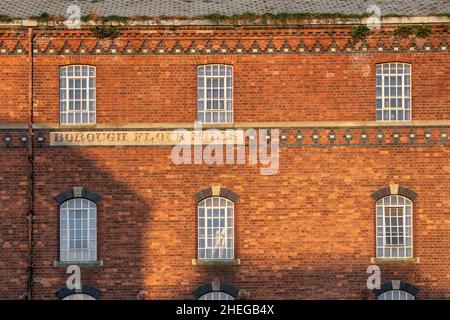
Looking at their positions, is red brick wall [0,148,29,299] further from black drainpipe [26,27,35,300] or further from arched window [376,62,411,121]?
arched window [376,62,411,121]

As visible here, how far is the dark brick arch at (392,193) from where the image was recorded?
35688 mm

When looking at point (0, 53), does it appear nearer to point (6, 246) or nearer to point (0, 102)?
point (0, 102)

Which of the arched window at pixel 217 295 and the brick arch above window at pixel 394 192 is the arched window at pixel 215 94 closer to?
the brick arch above window at pixel 394 192

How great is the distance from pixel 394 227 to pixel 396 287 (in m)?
1.96

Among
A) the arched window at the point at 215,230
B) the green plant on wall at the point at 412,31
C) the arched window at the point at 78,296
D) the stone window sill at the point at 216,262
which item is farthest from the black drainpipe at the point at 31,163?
the green plant on wall at the point at 412,31

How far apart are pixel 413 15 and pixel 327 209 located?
23.1ft

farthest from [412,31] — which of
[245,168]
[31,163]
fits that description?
[31,163]

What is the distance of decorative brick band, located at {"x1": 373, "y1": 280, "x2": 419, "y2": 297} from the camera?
35.3m

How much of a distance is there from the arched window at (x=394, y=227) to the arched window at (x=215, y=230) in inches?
190

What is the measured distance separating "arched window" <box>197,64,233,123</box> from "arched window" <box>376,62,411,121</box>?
16.1ft

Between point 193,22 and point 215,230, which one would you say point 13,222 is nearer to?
point 215,230

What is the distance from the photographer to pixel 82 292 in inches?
1388
